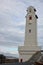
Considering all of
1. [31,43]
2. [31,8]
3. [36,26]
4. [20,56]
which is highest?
[31,8]

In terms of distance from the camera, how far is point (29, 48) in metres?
53.2

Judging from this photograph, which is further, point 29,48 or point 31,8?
point 31,8

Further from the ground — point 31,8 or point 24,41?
point 31,8

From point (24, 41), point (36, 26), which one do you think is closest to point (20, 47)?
point (24, 41)

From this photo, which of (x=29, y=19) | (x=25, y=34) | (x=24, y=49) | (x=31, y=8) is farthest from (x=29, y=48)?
(x=31, y=8)

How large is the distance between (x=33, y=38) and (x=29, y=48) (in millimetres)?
Answer: 3906

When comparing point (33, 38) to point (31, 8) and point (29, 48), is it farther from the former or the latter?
point (31, 8)

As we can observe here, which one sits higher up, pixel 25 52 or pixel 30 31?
pixel 30 31

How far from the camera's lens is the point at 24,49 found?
A: 171ft

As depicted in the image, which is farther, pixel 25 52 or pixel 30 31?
pixel 30 31

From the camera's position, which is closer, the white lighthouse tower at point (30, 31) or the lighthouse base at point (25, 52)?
the lighthouse base at point (25, 52)

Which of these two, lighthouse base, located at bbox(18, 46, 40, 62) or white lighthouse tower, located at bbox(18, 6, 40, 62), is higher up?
white lighthouse tower, located at bbox(18, 6, 40, 62)

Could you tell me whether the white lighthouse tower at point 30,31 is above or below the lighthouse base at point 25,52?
above

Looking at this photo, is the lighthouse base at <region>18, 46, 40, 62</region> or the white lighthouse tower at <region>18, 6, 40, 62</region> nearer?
the lighthouse base at <region>18, 46, 40, 62</region>
